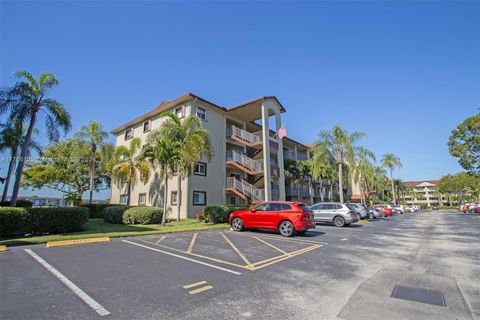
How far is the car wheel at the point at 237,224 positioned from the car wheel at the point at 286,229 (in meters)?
2.39

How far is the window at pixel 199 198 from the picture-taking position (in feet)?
71.3

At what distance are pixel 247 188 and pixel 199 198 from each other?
14.7 ft

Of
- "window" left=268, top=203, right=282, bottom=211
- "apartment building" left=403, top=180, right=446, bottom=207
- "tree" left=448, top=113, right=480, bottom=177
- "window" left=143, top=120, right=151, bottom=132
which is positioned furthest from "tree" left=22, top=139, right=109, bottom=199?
"apartment building" left=403, top=180, right=446, bottom=207

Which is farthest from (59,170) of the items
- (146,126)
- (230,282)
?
(230,282)

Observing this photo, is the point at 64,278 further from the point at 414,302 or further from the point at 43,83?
the point at 43,83

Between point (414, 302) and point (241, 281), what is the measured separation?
10.3 ft

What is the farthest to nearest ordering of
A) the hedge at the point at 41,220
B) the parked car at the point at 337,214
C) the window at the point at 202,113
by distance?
the window at the point at 202,113 → the parked car at the point at 337,214 → the hedge at the point at 41,220

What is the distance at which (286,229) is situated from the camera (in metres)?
12.4

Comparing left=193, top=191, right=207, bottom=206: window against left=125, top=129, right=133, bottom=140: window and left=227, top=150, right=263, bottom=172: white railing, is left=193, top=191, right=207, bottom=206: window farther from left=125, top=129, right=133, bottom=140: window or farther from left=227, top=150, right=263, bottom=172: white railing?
left=125, top=129, right=133, bottom=140: window

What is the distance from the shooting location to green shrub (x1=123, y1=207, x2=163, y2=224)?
682 inches

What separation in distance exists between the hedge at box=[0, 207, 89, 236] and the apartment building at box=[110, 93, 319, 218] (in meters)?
8.64

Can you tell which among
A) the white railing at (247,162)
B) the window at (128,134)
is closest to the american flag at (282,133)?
the white railing at (247,162)

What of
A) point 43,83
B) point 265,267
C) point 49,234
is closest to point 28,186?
point 43,83

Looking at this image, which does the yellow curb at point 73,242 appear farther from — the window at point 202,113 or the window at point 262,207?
the window at point 202,113
